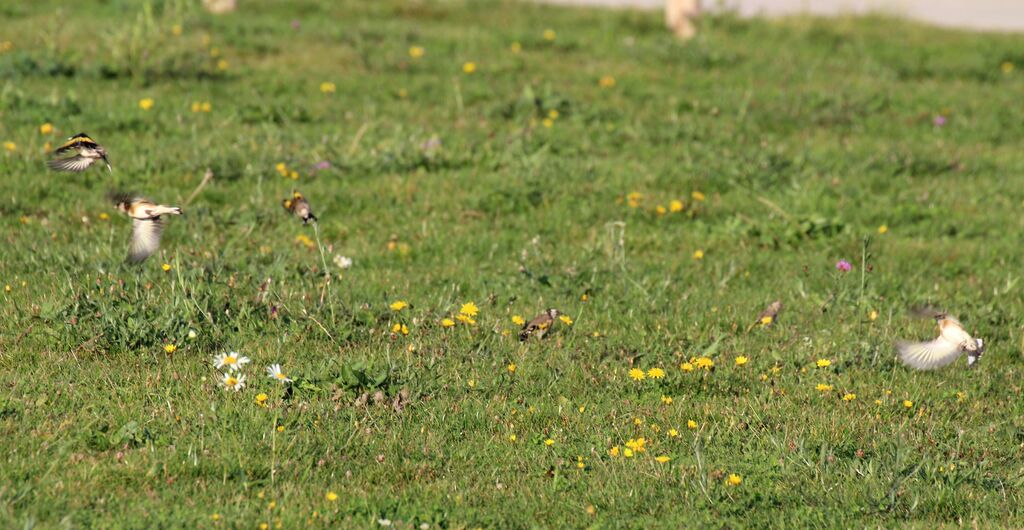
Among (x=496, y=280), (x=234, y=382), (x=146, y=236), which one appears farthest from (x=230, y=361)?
(x=496, y=280)

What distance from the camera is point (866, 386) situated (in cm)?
664

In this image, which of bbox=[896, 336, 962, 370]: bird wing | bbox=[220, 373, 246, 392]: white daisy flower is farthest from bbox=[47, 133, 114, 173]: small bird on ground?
bbox=[896, 336, 962, 370]: bird wing

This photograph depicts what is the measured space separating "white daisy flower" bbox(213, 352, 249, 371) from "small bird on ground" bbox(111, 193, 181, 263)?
3.62 feet

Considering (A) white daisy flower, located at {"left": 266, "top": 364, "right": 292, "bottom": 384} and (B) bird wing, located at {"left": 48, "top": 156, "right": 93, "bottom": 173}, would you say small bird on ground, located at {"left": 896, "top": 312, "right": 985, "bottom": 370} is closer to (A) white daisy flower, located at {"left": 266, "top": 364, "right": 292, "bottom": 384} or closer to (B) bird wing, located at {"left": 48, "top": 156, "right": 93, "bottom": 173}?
(A) white daisy flower, located at {"left": 266, "top": 364, "right": 292, "bottom": 384}

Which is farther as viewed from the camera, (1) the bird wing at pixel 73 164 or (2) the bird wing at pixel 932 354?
(2) the bird wing at pixel 932 354

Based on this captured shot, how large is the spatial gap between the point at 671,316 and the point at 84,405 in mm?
3602

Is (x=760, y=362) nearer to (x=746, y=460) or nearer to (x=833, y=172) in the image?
(x=746, y=460)

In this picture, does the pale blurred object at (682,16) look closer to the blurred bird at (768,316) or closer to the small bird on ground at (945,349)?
the blurred bird at (768,316)

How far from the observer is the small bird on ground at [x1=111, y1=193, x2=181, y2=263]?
6.86 m

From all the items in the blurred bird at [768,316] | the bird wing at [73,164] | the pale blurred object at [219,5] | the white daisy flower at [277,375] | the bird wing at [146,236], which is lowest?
the blurred bird at [768,316]

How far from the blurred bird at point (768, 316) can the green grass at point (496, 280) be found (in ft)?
0.30

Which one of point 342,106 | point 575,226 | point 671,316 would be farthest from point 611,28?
point 671,316

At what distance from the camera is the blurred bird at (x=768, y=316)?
7.49 metres

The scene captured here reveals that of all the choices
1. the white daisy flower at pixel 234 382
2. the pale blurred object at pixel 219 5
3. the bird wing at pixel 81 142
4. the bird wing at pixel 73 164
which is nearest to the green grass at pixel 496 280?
the white daisy flower at pixel 234 382
